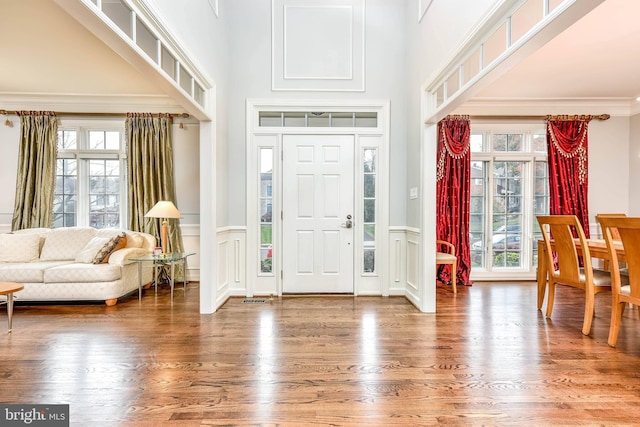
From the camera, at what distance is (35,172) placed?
4.94 meters

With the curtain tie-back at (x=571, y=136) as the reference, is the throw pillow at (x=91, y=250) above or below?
below

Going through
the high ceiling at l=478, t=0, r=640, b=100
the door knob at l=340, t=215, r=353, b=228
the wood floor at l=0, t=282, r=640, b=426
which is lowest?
the wood floor at l=0, t=282, r=640, b=426

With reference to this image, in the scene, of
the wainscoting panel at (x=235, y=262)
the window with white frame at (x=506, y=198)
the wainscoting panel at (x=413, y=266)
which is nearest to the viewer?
the wainscoting panel at (x=413, y=266)

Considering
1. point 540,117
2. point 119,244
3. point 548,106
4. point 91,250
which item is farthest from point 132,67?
point 548,106

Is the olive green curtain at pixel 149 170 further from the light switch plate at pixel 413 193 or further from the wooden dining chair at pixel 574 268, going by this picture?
the wooden dining chair at pixel 574 268

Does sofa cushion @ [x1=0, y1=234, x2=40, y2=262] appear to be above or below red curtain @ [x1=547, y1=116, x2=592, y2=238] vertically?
below

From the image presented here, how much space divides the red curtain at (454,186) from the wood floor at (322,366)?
1.40m

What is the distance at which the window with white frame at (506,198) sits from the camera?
530 centimetres

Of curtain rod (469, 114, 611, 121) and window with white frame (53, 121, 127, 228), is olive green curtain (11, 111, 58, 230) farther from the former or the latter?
curtain rod (469, 114, 611, 121)

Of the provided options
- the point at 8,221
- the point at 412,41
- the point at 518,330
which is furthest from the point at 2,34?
the point at 518,330

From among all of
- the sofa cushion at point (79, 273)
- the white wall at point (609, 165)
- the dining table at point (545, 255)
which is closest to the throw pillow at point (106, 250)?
the sofa cushion at point (79, 273)

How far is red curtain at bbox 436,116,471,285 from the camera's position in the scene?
5043 mm

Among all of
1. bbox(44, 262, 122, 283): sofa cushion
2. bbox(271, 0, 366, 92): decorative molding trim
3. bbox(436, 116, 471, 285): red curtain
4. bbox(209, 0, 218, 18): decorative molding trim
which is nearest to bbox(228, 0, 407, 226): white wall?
bbox(271, 0, 366, 92): decorative molding trim

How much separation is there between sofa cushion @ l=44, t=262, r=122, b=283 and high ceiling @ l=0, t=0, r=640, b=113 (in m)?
2.34
